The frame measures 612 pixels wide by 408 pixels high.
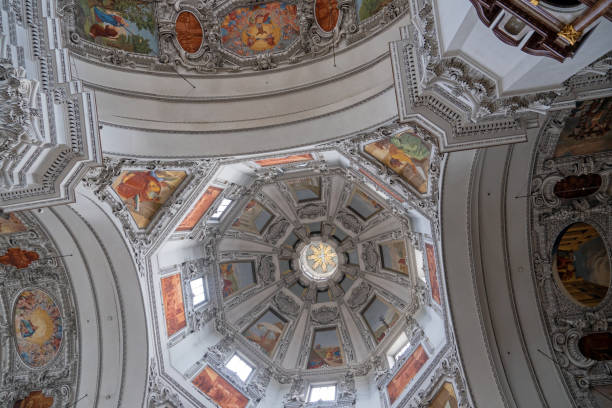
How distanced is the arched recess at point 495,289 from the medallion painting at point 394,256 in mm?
5628

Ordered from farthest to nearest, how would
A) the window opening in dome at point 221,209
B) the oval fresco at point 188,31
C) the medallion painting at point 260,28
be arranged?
1. the window opening in dome at point 221,209
2. the medallion painting at point 260,28
3. the oval fresco at point 188,31

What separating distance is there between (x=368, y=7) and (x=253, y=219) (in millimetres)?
10815

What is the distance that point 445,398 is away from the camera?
456 inches

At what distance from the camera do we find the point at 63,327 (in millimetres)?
12719

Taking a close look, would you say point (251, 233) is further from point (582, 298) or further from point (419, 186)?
point (582, 298)

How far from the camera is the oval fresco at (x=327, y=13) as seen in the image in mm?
11203

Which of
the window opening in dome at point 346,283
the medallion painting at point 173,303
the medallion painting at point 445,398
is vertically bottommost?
the medallion painting at point 445,398

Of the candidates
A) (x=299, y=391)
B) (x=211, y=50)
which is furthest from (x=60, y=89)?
(x=299, y=391)

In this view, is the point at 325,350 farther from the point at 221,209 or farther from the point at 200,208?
the point at 200,208

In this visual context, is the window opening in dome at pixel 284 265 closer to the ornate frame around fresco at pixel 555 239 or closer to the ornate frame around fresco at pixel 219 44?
the ornate frame around fresco at pixel 219 44

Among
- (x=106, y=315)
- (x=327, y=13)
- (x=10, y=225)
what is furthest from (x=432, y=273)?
(x=10, y=225)

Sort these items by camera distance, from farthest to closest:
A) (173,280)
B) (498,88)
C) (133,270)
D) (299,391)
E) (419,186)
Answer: (299,391) → (173,280) → (133,270) → (419,186) → (498,88)

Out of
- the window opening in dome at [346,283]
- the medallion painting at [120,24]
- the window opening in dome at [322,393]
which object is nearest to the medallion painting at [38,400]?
the window opening in dome at [322,393]

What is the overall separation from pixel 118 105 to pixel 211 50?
3211mm
